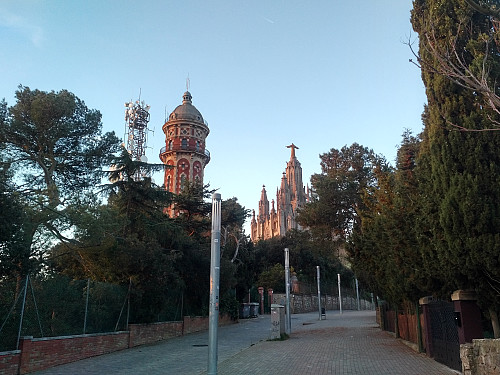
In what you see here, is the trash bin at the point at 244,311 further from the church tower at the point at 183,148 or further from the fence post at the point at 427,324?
the fence post at the point at 427,324

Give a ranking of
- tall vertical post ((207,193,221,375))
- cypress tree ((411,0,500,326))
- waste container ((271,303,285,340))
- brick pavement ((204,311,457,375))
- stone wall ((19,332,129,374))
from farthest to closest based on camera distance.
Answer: waste container ((271,303,285,340)) → brick pavement ((204,311,457,375)) → stone wall ((19,332,129,374)) → cypress tree ((411,0,500,326)) → tall vertical post ((207,193,221,375))

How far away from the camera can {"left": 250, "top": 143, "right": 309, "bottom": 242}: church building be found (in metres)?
90.1

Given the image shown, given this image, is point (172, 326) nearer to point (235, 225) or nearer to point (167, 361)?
point (167, 361)

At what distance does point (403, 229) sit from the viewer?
1228 cm

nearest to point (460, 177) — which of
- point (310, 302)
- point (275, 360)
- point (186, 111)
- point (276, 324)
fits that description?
point (275, 360)

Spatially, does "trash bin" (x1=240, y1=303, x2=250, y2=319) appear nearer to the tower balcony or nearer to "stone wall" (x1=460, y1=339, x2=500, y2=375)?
the tower balcony

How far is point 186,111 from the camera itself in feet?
169

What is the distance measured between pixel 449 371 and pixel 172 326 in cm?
1367

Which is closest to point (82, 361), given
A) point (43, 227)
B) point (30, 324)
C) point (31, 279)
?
point (30, 324)

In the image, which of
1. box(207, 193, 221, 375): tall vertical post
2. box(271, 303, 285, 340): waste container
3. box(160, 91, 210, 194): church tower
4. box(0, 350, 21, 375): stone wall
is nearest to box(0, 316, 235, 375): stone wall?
box(0, 350, 21, 375): stone wall

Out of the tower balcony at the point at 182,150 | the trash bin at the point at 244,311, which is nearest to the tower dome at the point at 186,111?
the tower balcony at the point at 182,150

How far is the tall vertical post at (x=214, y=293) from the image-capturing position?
7.43m

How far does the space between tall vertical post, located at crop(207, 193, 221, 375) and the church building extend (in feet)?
260

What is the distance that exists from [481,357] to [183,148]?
43.7 m
